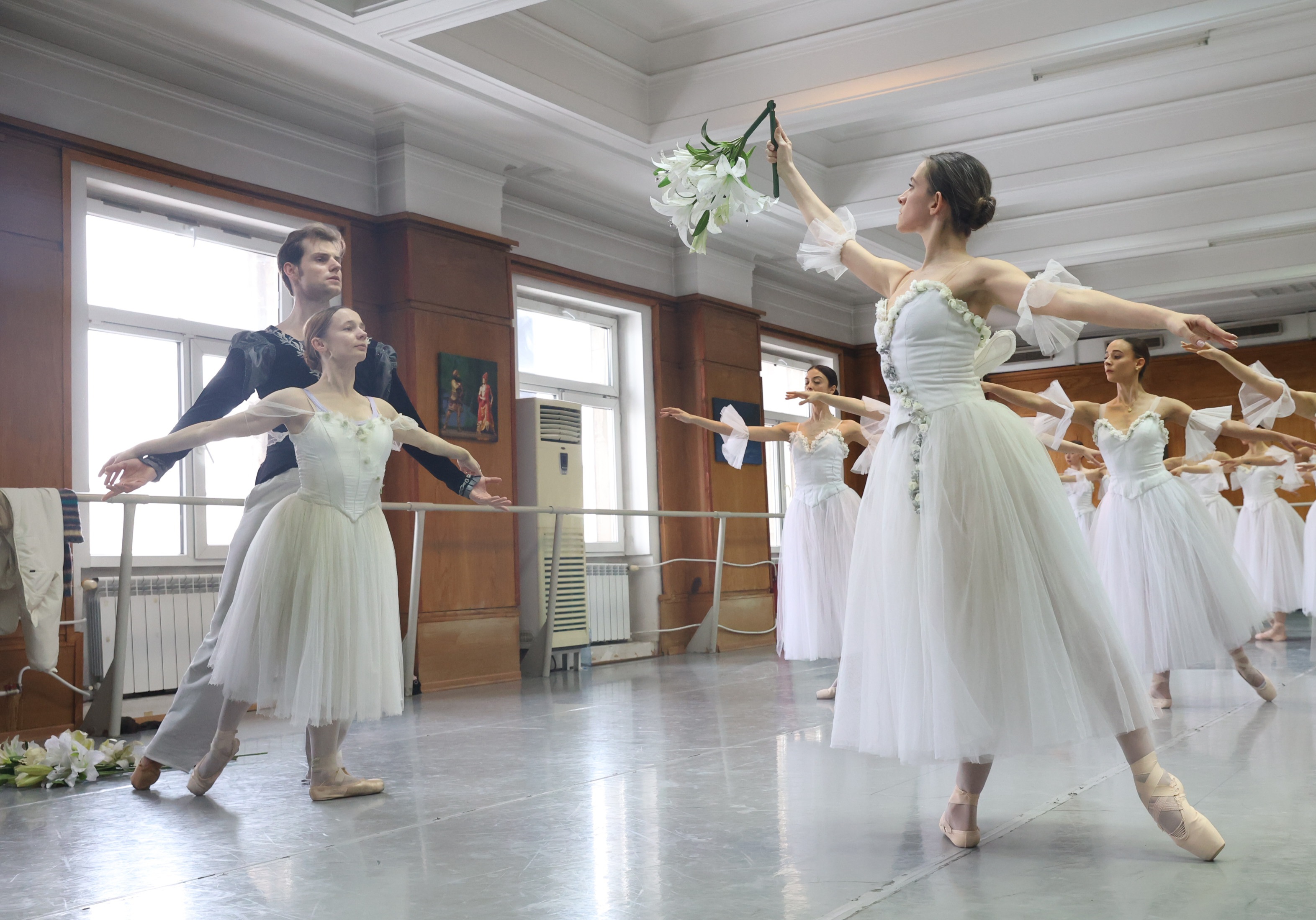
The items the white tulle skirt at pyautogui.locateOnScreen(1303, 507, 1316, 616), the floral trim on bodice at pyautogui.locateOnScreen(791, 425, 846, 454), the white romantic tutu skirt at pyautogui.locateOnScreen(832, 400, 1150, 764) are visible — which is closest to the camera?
the white romantic tutu skirt at pyautogui.locateOnScreen(832, 400, 1150, 764)

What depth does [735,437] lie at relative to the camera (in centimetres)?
580

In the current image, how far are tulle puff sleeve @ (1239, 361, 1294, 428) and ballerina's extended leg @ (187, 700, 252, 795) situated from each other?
3.33 m

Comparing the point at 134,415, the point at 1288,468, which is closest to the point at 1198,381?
the point at 1288,468

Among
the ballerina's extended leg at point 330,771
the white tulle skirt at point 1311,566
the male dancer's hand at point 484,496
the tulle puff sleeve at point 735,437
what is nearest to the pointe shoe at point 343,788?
the ballerina's extended leg at point 330,771

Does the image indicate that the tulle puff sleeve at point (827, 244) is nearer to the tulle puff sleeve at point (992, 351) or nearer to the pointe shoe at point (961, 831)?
the tulle puff sleeve at point (992, 351)

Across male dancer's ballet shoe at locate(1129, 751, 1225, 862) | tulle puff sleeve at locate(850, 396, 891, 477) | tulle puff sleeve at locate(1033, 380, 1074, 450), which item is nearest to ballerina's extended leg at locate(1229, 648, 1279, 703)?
tulle puff sleeve at locate(1033, 380, 1074, 450)

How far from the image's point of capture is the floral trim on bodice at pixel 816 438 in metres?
5.86

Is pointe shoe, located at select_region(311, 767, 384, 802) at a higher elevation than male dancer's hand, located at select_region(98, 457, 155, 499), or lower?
lower

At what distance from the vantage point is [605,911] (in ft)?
6.63

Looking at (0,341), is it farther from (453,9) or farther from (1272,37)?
(1272,37)

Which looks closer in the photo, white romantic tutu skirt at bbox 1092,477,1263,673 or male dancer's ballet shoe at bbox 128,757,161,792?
male dancer's ballet shoe at bbox 128,757,161,792

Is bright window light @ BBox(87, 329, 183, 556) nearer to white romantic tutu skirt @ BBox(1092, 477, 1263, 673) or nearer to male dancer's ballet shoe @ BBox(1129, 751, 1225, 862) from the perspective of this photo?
white romantic tutu skirt @ BBox(1092, 477, 1263, 673)

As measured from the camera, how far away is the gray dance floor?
2.06 m

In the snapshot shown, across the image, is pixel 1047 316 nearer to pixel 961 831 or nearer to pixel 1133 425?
pixel 961 831
